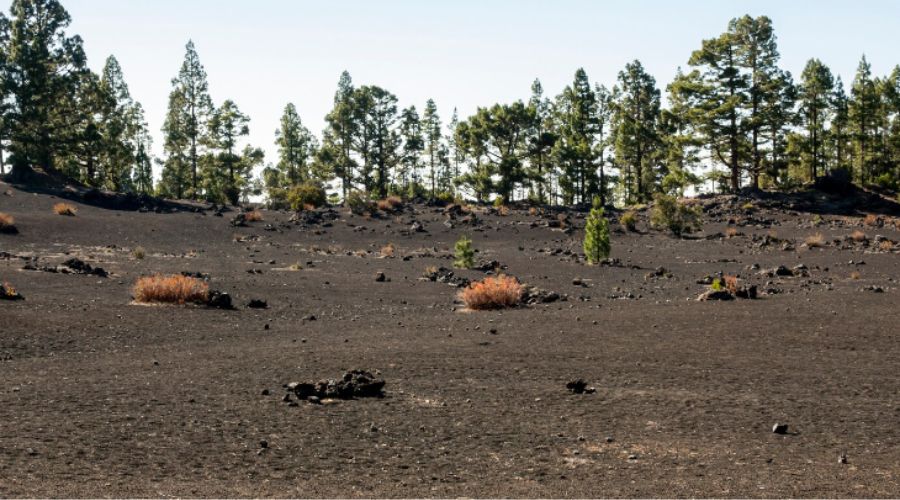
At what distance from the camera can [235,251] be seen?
35281 mm

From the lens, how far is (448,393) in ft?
31.4

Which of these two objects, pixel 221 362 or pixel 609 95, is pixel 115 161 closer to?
pixel 609 95

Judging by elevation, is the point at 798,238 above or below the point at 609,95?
below

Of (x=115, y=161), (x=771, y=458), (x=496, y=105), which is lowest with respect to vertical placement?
(x=771, y=458)

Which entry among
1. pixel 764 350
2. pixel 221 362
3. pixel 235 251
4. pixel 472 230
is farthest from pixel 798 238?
pixel 221 362

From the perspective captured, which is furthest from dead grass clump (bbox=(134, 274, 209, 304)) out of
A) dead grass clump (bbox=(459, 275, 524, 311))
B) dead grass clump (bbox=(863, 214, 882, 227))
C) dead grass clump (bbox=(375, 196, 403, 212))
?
dead grass clump (bbox=(863, 214, 882, 227))

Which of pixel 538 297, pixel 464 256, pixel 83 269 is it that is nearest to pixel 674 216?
pixel 464 256

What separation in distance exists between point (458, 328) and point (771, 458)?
29.2 ft

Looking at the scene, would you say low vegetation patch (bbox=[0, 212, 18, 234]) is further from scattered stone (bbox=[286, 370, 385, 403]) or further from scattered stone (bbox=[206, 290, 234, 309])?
scattered stone (bbox=[286, 370, 385, 403])

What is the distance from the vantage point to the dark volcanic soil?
6.42 meters

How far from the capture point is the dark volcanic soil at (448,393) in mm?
6422

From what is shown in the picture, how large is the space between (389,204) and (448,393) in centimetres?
4568

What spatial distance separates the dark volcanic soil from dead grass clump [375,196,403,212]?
30135 mm

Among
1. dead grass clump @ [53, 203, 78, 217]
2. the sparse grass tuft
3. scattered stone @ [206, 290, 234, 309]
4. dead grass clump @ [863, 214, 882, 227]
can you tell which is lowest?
scattered stone @ [206, 290, 234, 309]
